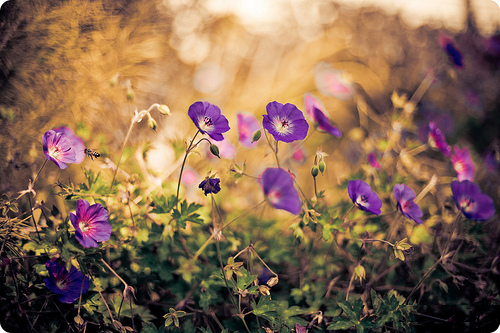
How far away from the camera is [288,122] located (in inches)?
25.2

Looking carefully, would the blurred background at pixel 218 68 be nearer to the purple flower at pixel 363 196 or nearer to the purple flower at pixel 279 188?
the purple flower at pixel 279 188

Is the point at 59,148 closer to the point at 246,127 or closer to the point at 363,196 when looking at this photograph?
the point at 246,127

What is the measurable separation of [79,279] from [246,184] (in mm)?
744

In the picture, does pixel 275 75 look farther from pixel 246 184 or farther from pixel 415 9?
pixel 415 9

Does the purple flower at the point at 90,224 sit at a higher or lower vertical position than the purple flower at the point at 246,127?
higher

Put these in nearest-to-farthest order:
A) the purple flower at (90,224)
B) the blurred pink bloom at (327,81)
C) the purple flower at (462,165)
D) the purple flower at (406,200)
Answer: the purple flower at (90,224) < the purple flower at (406,200) < the purple flower at (462,165) < the blurred pink bloom at (327,81)

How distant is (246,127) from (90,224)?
439mm

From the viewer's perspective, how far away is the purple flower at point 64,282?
61 cm

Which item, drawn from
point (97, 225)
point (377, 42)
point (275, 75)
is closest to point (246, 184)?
point (275, 75)

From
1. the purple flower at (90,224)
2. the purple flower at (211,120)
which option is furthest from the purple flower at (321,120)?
the purple flower at (90,224)

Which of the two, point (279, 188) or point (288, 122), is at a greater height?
point (288, 122)

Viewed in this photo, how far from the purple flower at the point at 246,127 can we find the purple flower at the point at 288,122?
0.20 m

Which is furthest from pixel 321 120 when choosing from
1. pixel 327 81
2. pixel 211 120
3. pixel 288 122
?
pixel 327 81

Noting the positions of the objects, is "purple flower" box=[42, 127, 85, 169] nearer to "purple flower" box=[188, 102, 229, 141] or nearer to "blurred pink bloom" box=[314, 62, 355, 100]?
"purple flower" box=[188, 102, 229, 141]
